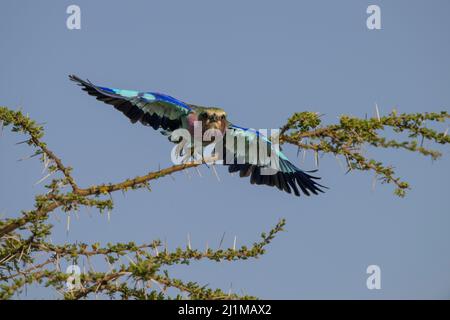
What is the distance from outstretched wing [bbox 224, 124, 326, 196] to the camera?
1110 cm

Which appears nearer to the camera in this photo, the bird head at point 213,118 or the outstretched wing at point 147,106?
the bird head at point 213,118

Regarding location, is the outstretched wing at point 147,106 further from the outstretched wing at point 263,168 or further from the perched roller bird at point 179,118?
the outstretched wing at point 263,168

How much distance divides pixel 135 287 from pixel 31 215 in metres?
1.24

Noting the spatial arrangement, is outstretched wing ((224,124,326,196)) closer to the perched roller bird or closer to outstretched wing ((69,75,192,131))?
the perched roller bird

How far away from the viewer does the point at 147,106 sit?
11078 mm

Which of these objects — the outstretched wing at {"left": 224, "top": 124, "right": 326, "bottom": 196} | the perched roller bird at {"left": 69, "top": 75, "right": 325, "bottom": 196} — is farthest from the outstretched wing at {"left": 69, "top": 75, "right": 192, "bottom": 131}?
the outstretched wing at {"left": 224, "top": 124, "right": 326, "bottom": 196}

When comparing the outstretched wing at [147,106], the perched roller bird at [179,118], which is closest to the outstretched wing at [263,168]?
the perched roller bird at [179,118]

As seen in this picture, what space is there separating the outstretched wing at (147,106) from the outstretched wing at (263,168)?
0.65m

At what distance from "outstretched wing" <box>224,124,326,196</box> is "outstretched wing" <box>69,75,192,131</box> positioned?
2.12 feet

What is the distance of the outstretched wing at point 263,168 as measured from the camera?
11.1 meters

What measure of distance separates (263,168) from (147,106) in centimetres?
159

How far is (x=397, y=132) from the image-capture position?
860cm
